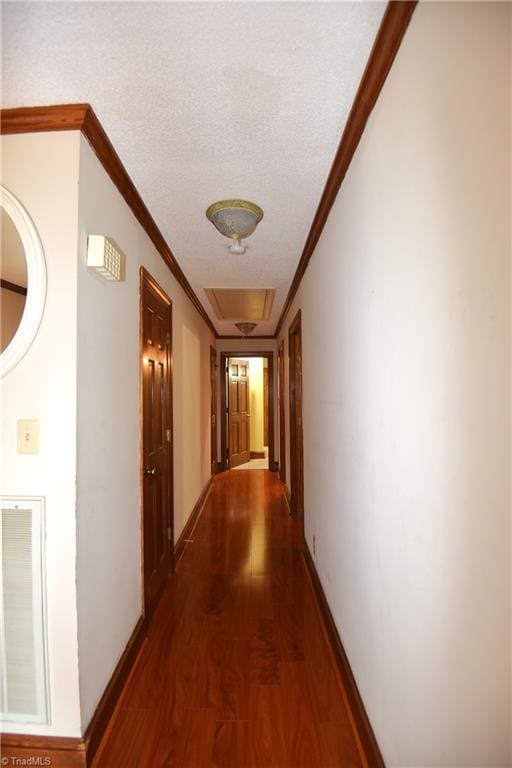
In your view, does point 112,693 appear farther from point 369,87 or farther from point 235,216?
point 369,87

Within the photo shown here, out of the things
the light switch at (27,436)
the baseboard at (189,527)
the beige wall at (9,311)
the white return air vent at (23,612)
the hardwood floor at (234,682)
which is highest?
the beige wall at (9,311)

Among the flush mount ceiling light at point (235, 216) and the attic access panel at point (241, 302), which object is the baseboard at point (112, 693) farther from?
the attic access panel at point (241, 302)

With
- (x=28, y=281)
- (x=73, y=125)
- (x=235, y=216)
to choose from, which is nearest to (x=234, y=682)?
(x=28, y=281)

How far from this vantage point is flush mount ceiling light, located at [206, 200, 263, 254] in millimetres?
2127

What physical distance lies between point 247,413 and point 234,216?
5.84 meters

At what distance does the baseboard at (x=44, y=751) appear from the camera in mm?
1392

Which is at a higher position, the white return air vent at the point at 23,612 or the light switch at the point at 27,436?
the light switch at the point at 27,436

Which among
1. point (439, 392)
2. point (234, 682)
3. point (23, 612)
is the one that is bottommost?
point (234, 682)

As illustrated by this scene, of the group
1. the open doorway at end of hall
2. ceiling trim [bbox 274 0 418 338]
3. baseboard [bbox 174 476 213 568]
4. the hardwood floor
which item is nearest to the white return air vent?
the hardwood floor

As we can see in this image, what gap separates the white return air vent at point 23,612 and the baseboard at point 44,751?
66 millimetres

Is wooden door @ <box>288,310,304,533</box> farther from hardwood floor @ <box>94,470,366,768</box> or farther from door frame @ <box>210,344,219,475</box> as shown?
door frame @ <box>210,344,219,475</box>

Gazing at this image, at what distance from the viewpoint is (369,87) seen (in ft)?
4.17

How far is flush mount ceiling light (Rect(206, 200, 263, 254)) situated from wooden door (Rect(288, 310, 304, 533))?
1407 mm

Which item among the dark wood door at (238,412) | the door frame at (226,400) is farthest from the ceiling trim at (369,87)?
the dark wood door at (238,412)
